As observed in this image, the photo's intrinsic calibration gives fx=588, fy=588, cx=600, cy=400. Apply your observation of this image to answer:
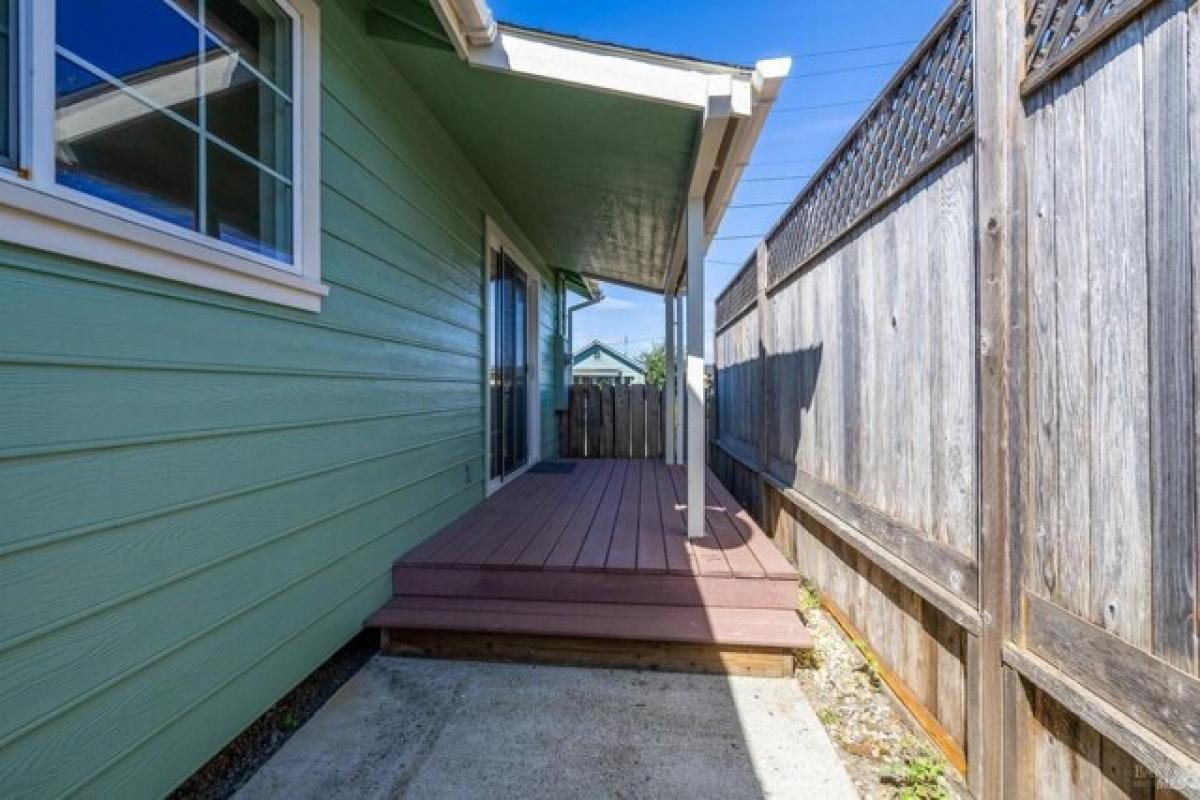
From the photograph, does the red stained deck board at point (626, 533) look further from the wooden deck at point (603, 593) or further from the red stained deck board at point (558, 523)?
the red stained deck board at point (558, 523)

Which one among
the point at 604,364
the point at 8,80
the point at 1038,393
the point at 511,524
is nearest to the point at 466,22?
the point at 8,80

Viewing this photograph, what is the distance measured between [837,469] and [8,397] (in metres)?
2.82

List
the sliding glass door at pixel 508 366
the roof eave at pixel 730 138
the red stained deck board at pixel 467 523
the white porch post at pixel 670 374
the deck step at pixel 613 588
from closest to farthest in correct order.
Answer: the roof eave at pixel 730 138, the deck step at pixel 613 588, the red stained deck board at pixel 467 523, the sliding glass door at pixel 508 366, the white porch post at pixel 670 374

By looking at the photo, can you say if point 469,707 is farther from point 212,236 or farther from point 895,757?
point 212,236

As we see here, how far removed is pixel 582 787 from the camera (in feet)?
5.61

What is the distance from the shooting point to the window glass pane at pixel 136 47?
133 centimetres

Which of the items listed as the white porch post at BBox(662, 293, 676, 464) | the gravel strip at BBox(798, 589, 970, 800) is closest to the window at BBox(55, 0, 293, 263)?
the gravel strip at BBox(798, 589, 970, 800)

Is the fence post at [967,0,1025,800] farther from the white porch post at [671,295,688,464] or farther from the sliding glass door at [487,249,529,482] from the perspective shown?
the white porch post at [671,295,688,464]

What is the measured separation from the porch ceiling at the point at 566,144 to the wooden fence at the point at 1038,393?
1068mm

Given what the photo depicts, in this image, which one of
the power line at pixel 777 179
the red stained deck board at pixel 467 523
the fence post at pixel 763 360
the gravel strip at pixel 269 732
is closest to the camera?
the gravel strip at pixel 269 732

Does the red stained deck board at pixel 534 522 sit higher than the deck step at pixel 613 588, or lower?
higher

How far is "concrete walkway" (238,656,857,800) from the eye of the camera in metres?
1.71

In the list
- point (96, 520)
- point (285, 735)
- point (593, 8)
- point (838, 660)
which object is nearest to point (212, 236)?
point (96, 520)

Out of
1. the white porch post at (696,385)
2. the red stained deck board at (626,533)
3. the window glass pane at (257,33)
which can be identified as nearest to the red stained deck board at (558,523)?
the red stained deck board at (626,533)
